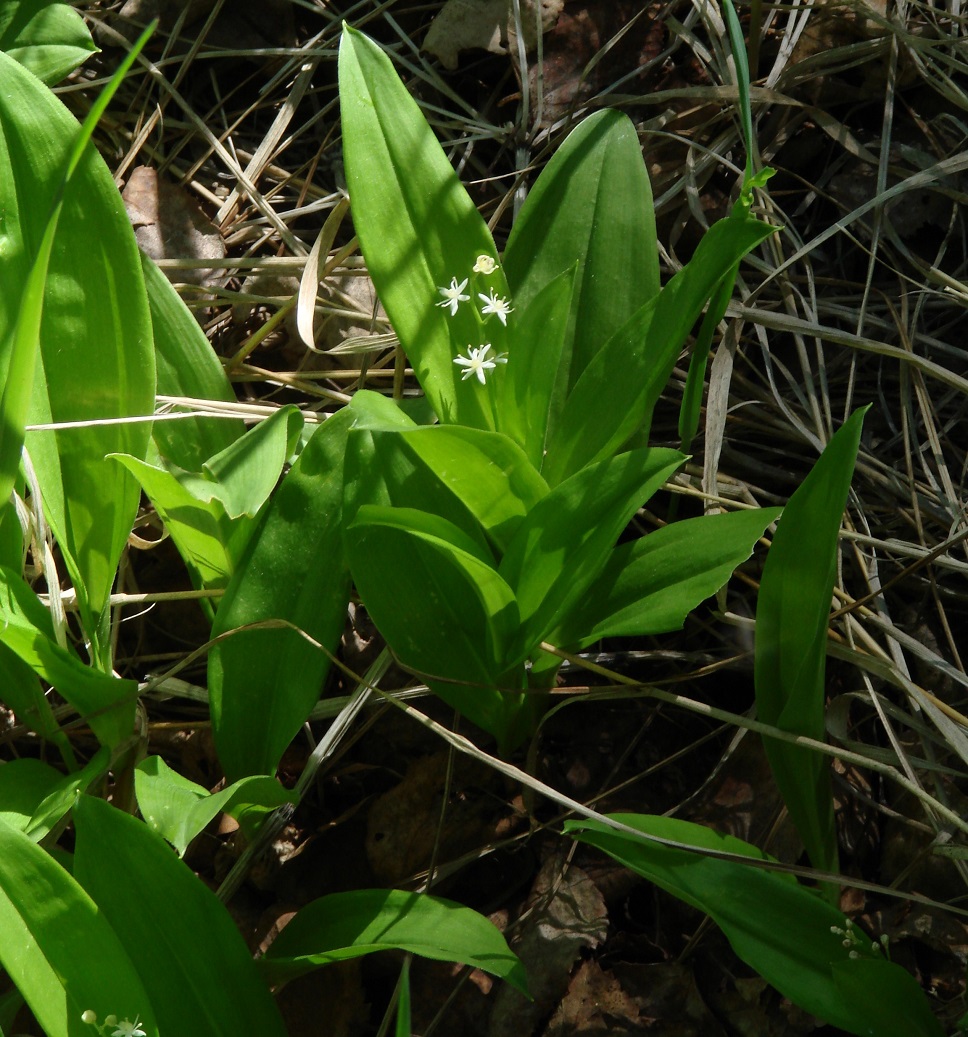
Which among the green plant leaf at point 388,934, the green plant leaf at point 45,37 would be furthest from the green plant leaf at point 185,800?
the green plant leaf at point 45,37

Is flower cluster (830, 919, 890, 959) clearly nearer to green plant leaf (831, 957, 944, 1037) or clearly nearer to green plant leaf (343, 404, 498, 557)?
green plant leaf (831, 957, 944, 1037)

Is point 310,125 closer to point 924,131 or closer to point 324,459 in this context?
point 324,459

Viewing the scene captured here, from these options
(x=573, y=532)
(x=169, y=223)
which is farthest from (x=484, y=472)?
(x=169, y=223)

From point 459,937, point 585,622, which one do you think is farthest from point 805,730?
point 459,937

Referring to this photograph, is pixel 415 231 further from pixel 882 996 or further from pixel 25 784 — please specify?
pixel 882 996

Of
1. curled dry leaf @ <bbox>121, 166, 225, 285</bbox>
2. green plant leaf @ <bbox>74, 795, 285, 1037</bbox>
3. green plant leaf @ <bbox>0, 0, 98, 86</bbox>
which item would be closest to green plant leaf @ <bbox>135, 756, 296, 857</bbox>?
green plant leaf @ <bbox>74, 795, 285, 1037</bbox>

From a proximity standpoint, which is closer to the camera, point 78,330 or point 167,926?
point 167,926

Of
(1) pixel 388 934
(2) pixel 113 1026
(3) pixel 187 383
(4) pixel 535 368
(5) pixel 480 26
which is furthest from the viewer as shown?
(5) pixel 480 26
